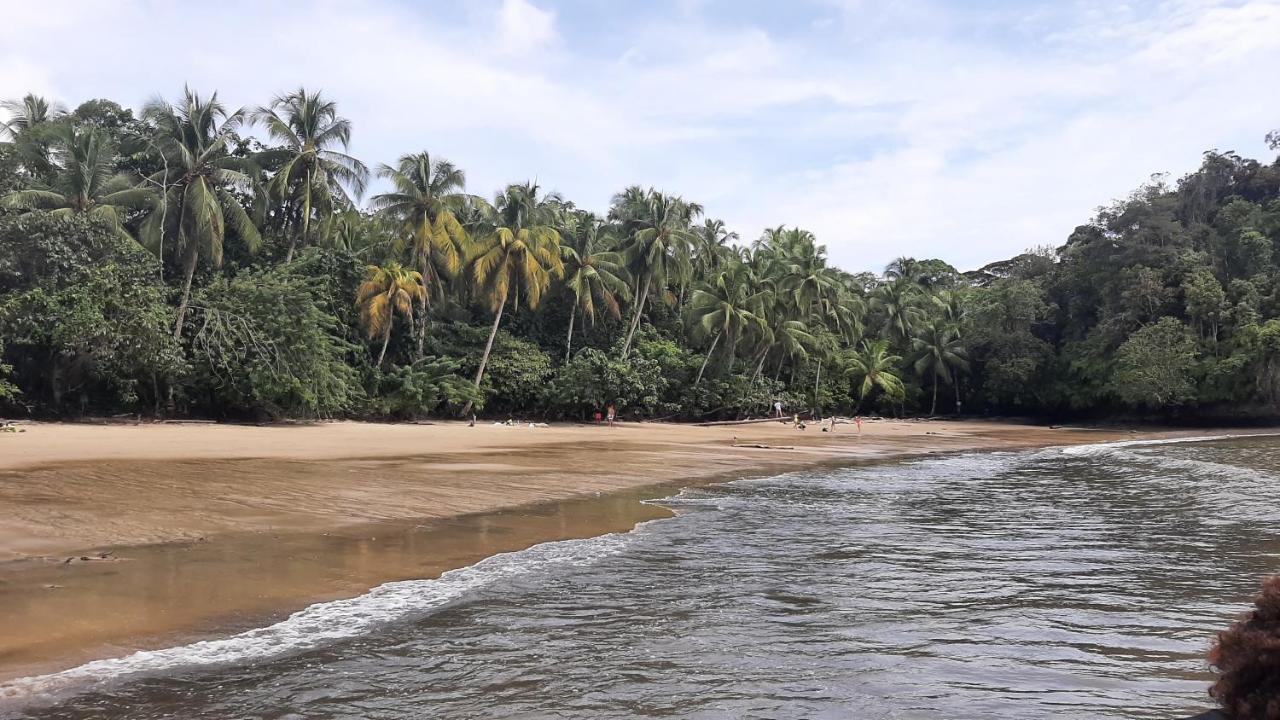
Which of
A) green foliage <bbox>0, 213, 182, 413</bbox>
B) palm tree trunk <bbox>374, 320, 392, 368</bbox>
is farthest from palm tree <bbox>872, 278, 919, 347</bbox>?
green foliage <bbox>0, 213, 182, 413</bbox>

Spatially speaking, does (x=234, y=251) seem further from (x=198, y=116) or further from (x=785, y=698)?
(x=785, y=698)

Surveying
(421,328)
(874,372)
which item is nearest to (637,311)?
(421,328)

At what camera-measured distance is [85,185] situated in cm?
2775

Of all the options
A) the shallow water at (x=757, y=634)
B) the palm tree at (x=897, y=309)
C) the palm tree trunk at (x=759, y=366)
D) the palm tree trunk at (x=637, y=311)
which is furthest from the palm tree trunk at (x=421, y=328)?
the palm tree at (x=897, y=309)

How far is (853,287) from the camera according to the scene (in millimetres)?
64812

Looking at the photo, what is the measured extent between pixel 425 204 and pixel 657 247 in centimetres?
1323

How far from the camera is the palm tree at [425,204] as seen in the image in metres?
35.9

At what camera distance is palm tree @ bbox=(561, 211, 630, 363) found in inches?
1624

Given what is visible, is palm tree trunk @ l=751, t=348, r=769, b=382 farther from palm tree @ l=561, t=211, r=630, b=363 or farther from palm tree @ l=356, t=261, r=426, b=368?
palm tree @ l=356, t=261, r=426, b=368

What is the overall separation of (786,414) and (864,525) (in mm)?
38713

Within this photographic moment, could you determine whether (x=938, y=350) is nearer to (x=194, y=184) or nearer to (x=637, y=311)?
(x=637, y=311)

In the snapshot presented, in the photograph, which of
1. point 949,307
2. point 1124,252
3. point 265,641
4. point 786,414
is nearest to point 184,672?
point 265,641

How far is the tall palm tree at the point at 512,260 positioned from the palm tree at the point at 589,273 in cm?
165

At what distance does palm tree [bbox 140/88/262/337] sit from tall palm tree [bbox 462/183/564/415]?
10.2 meters
